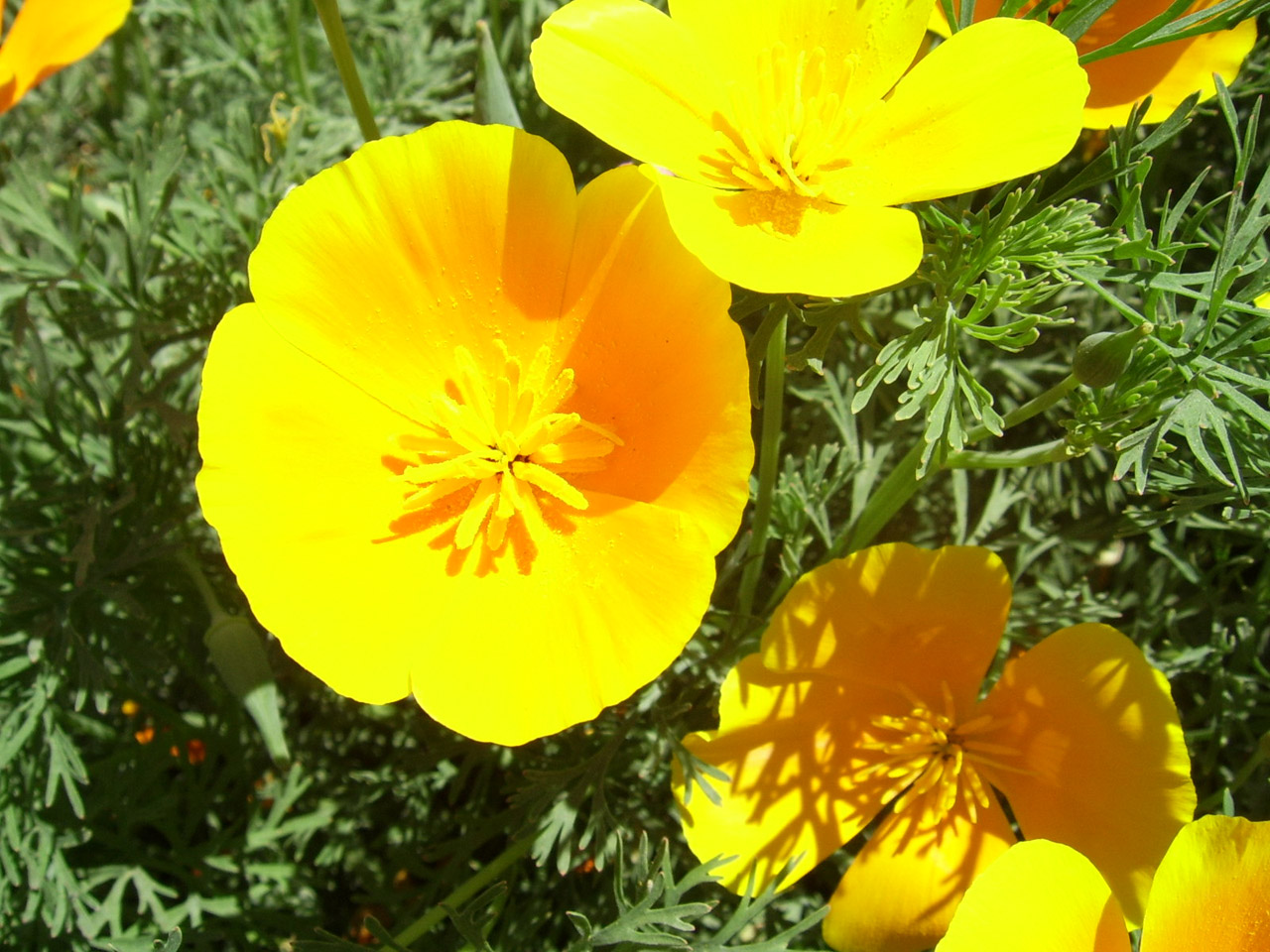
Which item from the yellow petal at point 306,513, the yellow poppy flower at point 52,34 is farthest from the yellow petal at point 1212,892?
the yellow poppy flower at point 52,34

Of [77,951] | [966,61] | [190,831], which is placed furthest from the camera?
[190,831]

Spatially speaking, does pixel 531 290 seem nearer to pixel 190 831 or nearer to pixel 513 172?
pixel 513 172

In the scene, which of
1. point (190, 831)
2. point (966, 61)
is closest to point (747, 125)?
point (966, 61)

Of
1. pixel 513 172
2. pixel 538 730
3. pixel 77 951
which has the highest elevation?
pixel 513 172

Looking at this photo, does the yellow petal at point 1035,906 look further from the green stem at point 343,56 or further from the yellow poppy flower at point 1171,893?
the green stem at point 343,56

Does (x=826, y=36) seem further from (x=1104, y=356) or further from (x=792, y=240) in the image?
(x=1104, y=356)
